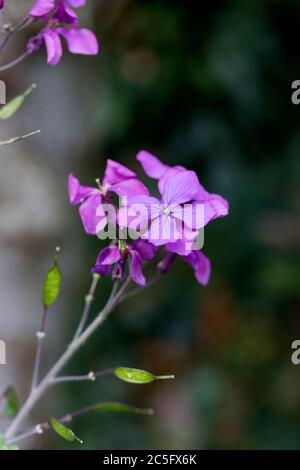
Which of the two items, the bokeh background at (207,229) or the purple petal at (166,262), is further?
the bokeh background at (207,229)

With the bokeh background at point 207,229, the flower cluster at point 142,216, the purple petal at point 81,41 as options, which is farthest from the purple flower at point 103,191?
the bokeh background at point 207,229

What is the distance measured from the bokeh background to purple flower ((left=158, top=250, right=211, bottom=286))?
3.33 feet

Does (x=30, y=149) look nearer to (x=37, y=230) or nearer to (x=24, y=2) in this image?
(x=37, y=230)

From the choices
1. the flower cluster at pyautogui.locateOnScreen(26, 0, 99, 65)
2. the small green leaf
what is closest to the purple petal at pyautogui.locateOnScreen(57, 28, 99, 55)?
the flower cluster at pyautogui.locateOnScreen(26, 0, 99, 65)

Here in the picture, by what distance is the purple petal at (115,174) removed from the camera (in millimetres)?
588

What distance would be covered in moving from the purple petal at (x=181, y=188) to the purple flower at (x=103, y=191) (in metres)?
0.02

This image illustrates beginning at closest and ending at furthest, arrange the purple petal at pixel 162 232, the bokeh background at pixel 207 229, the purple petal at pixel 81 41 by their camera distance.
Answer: the purple petal at pixel 162 232 < the purple petal at pixel 81 41 < the bokeh background at pixel 207 229

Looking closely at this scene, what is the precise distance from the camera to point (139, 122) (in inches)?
69.6

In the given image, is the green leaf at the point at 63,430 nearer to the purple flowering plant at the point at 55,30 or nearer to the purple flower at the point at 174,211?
the purple flower at the point at 174,211

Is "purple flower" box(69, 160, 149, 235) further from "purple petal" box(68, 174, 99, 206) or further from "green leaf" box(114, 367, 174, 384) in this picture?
"green leaf" box(114, 367, 174, 384)

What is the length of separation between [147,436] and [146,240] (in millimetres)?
1352

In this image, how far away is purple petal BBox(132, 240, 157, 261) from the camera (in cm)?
57
